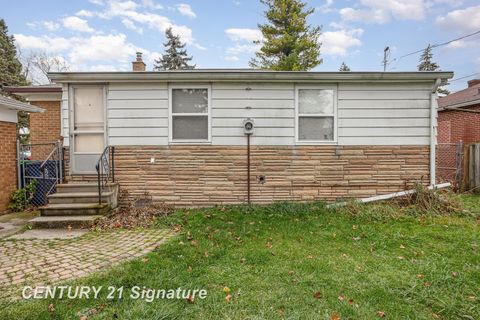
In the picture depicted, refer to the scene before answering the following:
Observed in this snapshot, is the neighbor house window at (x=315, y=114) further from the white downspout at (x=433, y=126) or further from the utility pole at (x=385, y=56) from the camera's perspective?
the utility pole at (x=385, y=56)

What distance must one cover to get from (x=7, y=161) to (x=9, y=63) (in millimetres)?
27800

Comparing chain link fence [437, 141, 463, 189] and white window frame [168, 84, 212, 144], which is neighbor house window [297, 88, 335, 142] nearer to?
white window frame [168, 84, 212, 144]

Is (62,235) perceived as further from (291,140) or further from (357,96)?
(357,96)

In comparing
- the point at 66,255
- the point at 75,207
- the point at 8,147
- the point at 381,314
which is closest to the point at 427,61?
the point at 381,314

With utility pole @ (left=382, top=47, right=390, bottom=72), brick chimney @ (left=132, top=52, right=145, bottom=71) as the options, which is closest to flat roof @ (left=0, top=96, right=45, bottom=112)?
brick chimney @ (left=132, top=52, right=145, bottom=71)

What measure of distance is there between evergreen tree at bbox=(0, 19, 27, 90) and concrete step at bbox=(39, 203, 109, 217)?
2817 centimetres

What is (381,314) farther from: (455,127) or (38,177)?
(455,127)

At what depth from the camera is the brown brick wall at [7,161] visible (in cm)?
629

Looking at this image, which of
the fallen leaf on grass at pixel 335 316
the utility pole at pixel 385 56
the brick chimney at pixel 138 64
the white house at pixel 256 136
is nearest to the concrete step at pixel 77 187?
the white house at pixel 256 136

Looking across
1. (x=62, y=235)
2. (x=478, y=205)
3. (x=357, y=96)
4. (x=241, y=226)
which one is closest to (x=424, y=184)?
(x=478, y=205)

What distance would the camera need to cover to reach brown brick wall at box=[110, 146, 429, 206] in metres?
6.30

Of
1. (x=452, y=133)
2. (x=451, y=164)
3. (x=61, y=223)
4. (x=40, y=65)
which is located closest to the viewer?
(x=61, y=223)

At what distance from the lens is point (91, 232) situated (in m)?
4.71

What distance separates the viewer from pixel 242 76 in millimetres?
6098
